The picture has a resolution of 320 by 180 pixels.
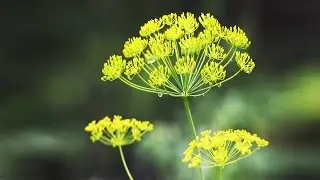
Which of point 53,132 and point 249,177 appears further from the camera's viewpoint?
point 53,132

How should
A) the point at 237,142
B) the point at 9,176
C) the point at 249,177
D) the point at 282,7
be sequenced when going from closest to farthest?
1. the point at 237,142
2. the point at 249,177
3. the point at 282,7
4. the point at 9,176

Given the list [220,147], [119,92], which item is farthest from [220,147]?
[119,92]

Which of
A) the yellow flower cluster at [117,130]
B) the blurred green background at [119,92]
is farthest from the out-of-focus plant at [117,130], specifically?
the blurred green background at [119,92]

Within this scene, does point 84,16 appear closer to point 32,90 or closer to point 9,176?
point 32,90

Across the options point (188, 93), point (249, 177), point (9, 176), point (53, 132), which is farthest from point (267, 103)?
point (188, 93)

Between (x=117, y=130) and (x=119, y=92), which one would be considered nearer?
(x=117, y=130)

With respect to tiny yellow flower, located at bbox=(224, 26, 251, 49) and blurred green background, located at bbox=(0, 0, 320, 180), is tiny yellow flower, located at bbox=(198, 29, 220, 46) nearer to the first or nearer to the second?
tiny yellow flower, located at bbox=(224, 26, 251, 49)

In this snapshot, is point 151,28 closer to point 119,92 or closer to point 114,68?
point 114,68
